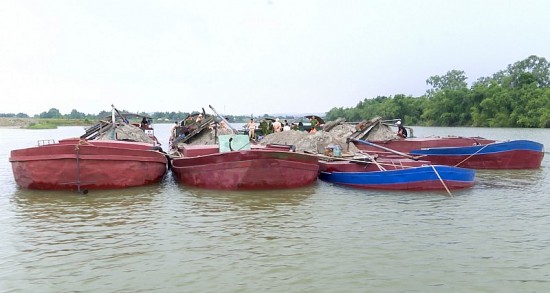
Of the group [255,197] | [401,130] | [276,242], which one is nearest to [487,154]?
[401,130]

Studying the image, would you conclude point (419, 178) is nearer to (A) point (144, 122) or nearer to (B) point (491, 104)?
(A) point (144, 122)

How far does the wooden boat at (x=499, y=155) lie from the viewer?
69.2ft

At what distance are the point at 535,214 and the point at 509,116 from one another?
79.4 metres

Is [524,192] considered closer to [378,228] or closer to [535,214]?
[535,214]

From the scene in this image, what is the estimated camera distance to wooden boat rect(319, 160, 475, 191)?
14500 mm

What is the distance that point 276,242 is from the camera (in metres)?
9.24

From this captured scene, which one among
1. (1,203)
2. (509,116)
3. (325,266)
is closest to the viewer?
(325,266)

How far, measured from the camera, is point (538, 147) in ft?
70.6

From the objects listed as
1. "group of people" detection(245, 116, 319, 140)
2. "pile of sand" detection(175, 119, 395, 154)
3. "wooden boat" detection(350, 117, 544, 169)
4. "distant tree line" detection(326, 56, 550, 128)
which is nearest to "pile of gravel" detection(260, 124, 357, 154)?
"pile of sand" detection(175, 119, 395, 154)

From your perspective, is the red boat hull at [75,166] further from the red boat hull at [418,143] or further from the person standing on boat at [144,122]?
the red boat hull at [418,143]

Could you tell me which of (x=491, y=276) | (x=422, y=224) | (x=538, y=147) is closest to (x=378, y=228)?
(x=422, y=224)

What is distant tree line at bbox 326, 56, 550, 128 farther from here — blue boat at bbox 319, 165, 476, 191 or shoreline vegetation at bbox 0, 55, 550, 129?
blue boat at bbox 319, 165, 476, 191

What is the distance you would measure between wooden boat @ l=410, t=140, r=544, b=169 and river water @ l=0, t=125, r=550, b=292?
6683mm

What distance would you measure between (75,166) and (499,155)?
18273 millimetres
